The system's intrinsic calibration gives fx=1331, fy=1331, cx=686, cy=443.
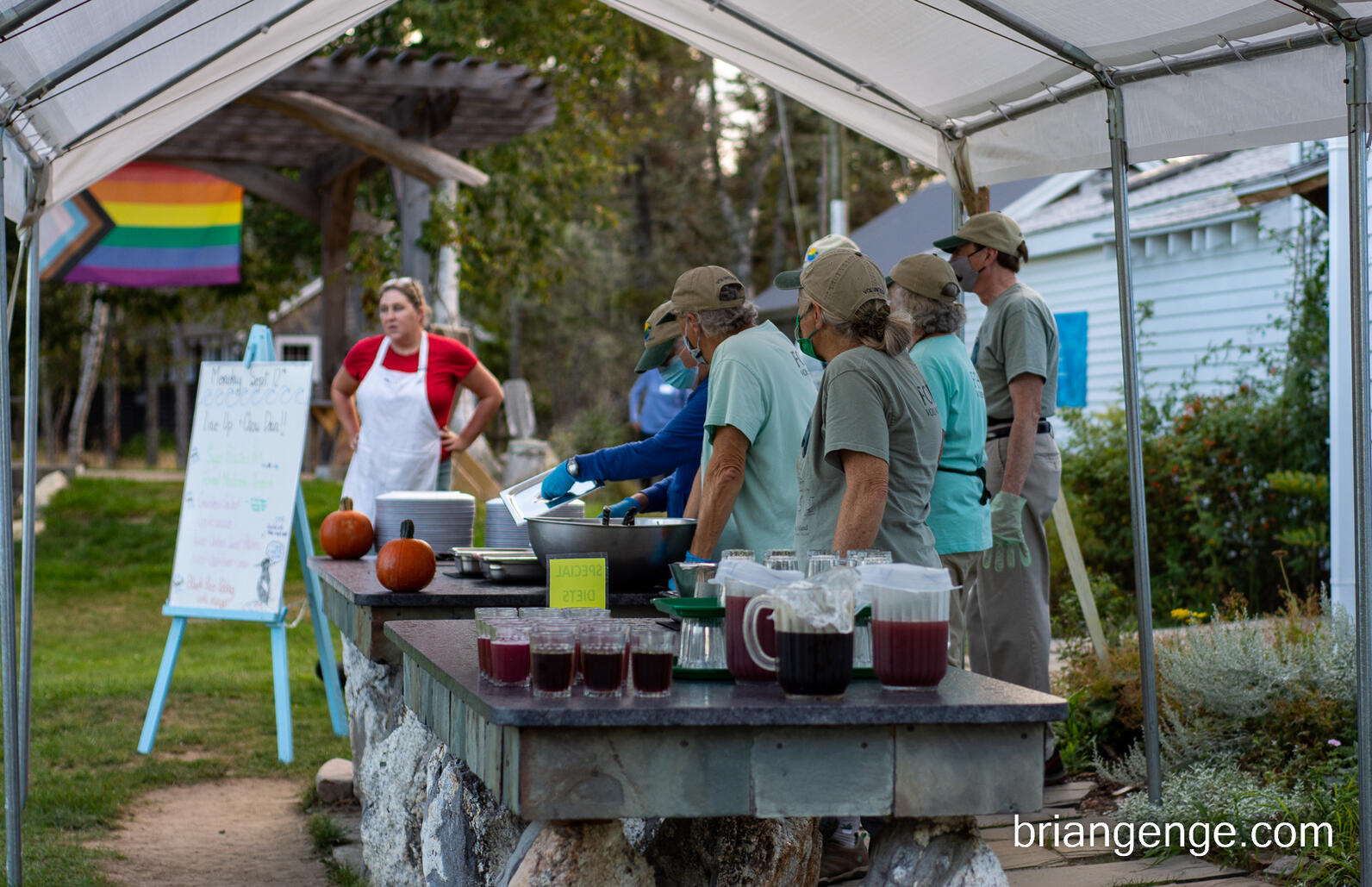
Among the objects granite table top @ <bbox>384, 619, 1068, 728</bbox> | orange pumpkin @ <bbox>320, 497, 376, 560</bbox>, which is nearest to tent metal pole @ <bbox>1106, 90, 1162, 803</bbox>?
granite table top @ <bbox>384, 619, 1068, 728</bbox>

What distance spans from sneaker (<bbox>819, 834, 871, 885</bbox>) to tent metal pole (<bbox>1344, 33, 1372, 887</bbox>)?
142cm

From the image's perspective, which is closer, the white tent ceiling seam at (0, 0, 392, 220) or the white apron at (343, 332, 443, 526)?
the white tent ceiling seam at (0, 0, 392, 220)

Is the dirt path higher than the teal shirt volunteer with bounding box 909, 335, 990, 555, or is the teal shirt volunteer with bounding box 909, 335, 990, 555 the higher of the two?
the teal shirt volunteer with bounding box 909, 335, 990, 555

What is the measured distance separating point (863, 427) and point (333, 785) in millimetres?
3420

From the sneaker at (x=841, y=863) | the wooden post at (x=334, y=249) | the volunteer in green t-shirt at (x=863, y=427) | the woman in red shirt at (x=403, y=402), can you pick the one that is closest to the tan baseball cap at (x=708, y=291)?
the volunteer in green t-shirt at (x=863, y=427)

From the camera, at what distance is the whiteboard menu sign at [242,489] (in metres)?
6.24

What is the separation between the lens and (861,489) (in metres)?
3.10

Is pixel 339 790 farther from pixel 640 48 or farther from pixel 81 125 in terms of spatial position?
pixel 640 48

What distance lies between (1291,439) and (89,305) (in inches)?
671

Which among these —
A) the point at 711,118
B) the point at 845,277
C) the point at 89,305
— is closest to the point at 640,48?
the point at 711,118

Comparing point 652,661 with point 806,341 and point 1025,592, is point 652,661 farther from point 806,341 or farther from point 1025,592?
point 1025,592

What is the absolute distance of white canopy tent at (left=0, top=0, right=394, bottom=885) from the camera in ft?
12.5

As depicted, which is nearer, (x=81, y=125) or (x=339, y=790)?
(x=81, y=125)

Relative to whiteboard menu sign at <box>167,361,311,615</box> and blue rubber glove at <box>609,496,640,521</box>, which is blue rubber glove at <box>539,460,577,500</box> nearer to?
blue rubber glove at <box>609,496,640,521</box>
